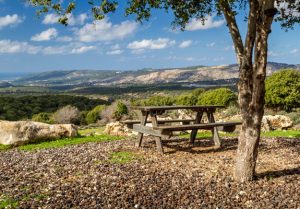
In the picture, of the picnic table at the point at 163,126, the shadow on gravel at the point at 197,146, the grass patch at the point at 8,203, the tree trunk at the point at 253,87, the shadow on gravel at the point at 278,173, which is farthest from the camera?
the shadow on gravel at the point at 197,146

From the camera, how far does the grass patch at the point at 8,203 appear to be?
26.8 feet

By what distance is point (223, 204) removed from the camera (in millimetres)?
8539

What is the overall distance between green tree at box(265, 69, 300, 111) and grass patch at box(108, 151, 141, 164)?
31.0 m

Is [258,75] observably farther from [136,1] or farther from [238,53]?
[136,1]

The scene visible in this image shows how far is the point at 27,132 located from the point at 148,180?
390 inches

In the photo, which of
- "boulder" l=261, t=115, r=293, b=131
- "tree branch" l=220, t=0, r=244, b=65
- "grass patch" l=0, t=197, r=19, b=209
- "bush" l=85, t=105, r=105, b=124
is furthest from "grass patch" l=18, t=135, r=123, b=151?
"bush" l=85, t=105, r=105, b=124

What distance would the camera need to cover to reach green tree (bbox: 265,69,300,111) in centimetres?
4078

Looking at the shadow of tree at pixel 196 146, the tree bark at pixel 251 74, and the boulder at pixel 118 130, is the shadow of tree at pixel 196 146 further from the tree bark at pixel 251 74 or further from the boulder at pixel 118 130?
the boulder at pixel 118 130

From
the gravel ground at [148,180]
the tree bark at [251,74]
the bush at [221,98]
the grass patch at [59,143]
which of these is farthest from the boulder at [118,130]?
the bush at [221,98]

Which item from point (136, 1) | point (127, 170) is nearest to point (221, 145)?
point (127, 170)

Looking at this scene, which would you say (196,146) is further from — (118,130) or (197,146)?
(118,130)

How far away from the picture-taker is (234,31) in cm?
1034

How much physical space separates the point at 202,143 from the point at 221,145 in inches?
38.7

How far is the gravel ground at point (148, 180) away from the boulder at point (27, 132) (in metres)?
3.02
